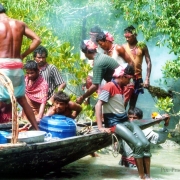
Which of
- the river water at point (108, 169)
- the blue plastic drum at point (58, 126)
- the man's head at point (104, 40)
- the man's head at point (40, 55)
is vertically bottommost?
the river water at point (108, 169)

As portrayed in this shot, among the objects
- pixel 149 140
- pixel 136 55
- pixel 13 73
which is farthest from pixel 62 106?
pixel 136 55

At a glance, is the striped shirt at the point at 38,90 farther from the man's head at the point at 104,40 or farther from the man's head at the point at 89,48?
the man's head at the point at 104,40

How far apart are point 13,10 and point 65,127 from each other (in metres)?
3.15

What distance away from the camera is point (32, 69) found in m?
7.33

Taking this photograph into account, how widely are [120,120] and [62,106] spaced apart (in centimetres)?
88

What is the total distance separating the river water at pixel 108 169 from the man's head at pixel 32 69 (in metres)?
1.52

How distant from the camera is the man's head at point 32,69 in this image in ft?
23.9

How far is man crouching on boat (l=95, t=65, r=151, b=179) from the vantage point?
6.37 metres

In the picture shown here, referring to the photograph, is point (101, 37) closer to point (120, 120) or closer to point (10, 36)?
point (120, 120)

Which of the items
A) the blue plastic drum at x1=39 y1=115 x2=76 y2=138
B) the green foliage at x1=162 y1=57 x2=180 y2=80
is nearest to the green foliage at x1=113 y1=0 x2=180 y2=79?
the green foliage at x1=162 y1=57 x2=180 y2=80

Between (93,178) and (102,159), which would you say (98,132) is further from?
(102,159)

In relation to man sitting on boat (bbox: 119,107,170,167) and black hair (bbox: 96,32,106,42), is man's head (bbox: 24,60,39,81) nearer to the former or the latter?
black hair (bbox: 96,32,106,42)

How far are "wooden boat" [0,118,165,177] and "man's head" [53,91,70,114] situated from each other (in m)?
0.56

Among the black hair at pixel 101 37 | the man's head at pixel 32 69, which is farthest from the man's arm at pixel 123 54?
the man's head at pixel 32 69
